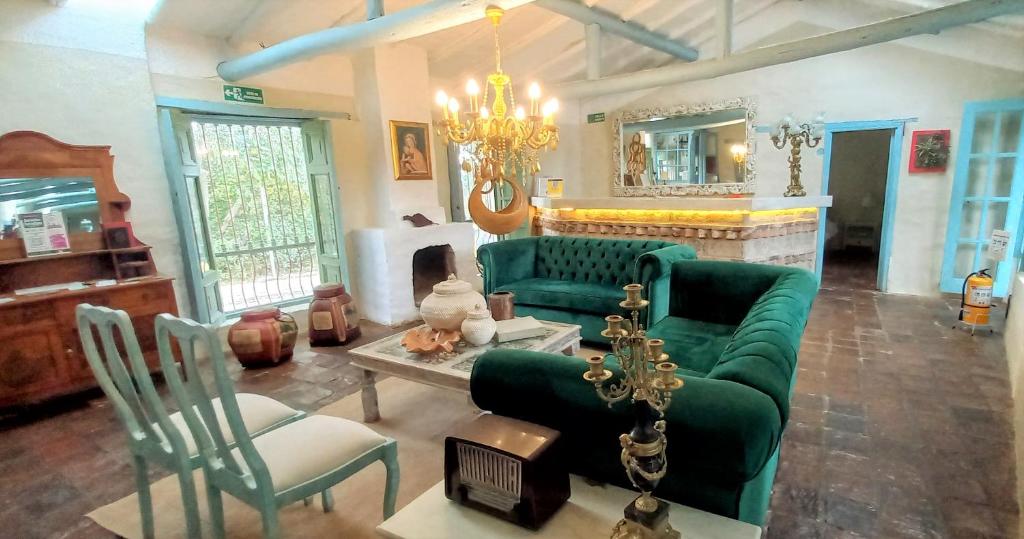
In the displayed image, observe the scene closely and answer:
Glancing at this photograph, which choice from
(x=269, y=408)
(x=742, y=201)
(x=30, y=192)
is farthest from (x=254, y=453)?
(x=742, y=201)

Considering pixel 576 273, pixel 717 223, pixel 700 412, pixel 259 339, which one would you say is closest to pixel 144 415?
pixel 700 412

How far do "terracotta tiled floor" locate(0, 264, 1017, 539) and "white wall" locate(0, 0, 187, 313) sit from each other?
145cm

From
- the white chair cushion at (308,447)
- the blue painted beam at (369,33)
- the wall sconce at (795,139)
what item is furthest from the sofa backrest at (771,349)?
the wall sconce at (795,139)

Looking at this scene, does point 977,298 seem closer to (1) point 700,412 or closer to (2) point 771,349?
(2) point 771,349

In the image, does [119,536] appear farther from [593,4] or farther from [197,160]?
[593,4]

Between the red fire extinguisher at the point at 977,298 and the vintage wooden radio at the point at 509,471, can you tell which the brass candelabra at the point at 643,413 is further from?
the red fire extinguisher at the point at 977,298

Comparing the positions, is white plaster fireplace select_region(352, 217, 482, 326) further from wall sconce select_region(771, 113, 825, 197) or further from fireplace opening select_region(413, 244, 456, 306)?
wall sconce select_region(771, 113, 825, 197)

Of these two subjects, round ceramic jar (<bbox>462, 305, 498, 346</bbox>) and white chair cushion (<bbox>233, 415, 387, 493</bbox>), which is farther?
round ceramic jar (<bbox>462, 305, 498, 346</bbox>)

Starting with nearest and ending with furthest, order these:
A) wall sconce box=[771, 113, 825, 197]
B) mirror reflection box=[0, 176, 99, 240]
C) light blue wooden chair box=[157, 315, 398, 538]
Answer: light blue wooden chair box=[157, 315, 398, 538], mirror reflection box=[0, 176, 99, 240], wall sconce box=[771, 113, 825, 197]

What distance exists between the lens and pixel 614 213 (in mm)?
5840

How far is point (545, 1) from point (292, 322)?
346 cm

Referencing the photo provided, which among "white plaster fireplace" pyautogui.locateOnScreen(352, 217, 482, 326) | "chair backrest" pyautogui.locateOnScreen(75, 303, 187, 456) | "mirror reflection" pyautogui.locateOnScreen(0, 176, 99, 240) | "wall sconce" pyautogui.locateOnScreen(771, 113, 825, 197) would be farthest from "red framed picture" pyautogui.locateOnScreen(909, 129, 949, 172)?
"mirror reflection" pyautogui.locateOnScreen(0, 176, 99, 240)

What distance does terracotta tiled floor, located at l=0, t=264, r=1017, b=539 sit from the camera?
2.03m

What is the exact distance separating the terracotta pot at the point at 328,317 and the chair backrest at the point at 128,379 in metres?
2.47
